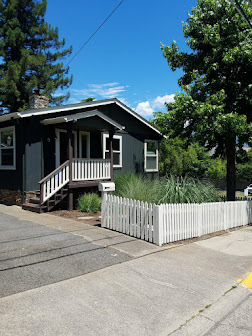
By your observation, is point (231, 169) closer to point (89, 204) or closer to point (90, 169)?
point (90, 169)

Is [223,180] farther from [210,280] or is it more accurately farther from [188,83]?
[210,280]

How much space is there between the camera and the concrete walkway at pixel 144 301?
118 inches

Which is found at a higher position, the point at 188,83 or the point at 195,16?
the point at 195,16

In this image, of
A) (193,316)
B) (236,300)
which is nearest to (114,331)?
(193,316)

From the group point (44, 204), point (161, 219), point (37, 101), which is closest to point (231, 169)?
point (161, 219)

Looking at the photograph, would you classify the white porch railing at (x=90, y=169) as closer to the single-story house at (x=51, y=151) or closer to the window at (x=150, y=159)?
the single-story house at (x=51, y=151)

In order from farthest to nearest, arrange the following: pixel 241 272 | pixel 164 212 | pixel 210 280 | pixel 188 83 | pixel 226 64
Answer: pixel 188 83 → pixel 226 64 → pixel 164 212 → pixel 241 272 → pixel 210 280

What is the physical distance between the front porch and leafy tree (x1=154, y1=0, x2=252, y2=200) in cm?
323

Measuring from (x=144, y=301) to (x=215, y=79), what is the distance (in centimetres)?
1038

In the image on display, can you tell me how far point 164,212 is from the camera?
618 centimetres

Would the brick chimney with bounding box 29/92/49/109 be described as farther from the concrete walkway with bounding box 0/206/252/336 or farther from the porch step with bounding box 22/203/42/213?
the concrete walkway with bounding box 0/206/252/336

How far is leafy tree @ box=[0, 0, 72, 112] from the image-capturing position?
2538 centimetres

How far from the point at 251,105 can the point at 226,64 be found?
1.99m

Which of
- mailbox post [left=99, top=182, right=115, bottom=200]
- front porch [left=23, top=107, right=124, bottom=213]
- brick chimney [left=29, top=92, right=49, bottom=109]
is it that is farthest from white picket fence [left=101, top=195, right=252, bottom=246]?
brick chimney [left=29, top=92, right=49, bottom=109]
